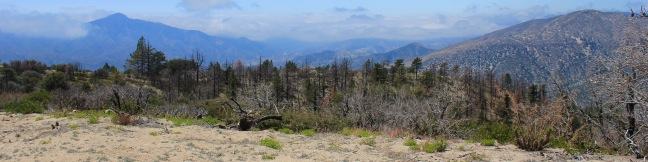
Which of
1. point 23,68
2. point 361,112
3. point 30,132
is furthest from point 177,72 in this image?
point 30,132

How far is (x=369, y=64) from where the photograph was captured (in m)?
126

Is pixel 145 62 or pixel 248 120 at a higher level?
pixel 145 62

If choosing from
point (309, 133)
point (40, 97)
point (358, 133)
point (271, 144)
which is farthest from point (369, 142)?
point (40, 97)

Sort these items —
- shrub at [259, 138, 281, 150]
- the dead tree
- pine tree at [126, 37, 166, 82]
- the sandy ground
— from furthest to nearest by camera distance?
pine tree at [126, 37, 166, 82]
the dead tree
shrub at [259, 138, 281, 150]
the sandy ground

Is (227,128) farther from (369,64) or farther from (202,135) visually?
(369,64)

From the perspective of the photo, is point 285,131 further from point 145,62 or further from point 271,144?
point 145,62

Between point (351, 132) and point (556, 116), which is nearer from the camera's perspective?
point (556, 116)

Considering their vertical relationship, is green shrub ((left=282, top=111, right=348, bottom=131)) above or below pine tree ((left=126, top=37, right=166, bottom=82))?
below

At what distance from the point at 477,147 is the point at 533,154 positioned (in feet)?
6.50

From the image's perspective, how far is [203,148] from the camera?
17.2 metres

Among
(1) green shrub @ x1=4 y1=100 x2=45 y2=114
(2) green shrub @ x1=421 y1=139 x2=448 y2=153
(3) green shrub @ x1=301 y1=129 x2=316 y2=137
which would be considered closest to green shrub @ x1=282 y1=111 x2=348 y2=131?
(3) green shrub @ x1=301 y1=129 x2=316 y2=137

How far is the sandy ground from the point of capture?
1559 cm

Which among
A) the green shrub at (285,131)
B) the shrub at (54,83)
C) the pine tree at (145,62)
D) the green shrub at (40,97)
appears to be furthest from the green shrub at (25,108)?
the pine tree at (145,62)

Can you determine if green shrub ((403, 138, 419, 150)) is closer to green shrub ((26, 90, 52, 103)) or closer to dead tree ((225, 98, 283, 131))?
dead tree ((225, 98, 283, 131))
